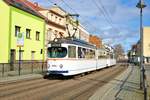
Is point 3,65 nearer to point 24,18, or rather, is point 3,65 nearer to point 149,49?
point 24,18

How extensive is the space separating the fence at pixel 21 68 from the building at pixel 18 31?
5.22 ft

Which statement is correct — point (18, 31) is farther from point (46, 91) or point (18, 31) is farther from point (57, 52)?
point (46, 91)

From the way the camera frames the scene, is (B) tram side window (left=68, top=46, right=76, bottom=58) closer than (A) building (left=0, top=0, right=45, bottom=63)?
Yes

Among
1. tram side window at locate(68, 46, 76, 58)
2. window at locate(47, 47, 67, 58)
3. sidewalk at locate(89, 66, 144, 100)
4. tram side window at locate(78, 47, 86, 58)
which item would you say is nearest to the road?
sidewalk at locate(89, 66, 144, 100)

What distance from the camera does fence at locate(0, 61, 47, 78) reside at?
3191 cm

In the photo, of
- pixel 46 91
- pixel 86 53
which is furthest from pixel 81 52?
pixel 46 91

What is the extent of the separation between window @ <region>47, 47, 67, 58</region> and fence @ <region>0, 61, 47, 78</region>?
18.0ft

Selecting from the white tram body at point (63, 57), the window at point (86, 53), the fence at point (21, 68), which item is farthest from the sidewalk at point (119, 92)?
the fence at point (21, 68)

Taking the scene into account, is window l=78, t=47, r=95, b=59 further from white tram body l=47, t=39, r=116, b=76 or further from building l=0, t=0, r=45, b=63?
building l=0, t=0, r=45, b=63

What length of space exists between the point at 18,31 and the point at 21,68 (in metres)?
5.24

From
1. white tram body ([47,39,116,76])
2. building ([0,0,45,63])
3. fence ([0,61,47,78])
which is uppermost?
building ([0,0,45,63])

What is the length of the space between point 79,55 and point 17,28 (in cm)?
1492

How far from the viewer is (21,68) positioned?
129 feet

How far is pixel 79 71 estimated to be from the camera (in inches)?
1168
